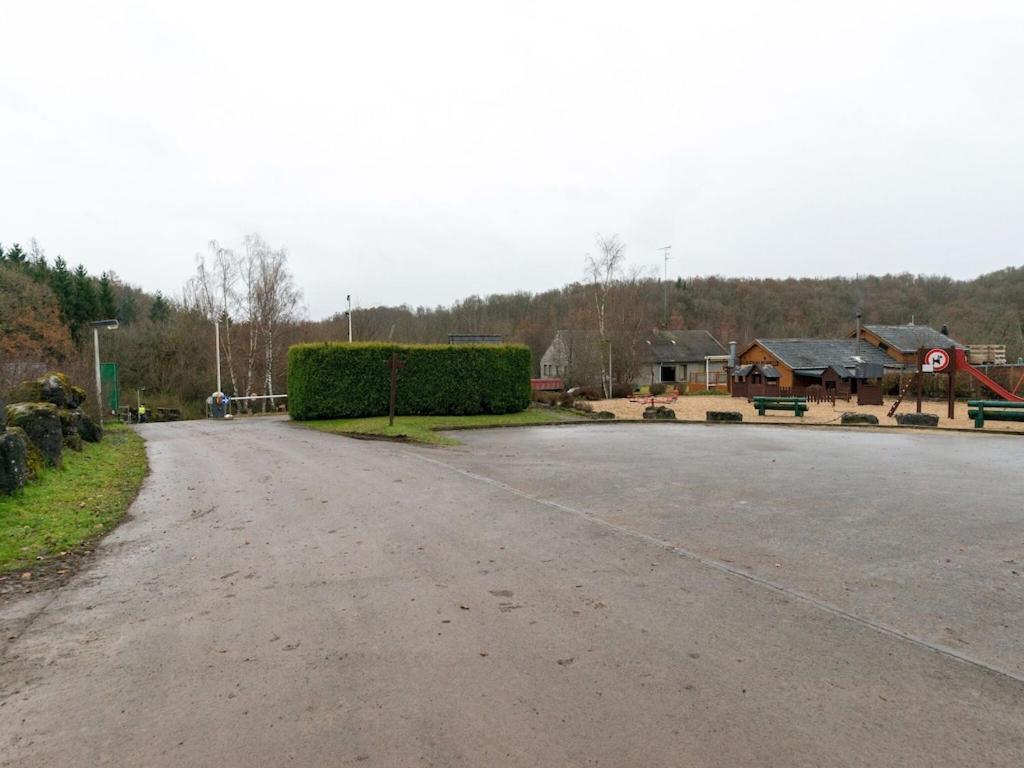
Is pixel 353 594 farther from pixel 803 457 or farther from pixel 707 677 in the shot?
pixel 803 457

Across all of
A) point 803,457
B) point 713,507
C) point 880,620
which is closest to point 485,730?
point 880,620

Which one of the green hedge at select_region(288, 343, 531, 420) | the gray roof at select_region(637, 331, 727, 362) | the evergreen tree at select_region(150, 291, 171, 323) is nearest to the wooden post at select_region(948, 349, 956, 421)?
the green hedge at select_region(288, 343, 531, 420)

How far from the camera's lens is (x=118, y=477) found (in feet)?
36.1

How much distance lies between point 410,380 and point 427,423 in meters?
3.27

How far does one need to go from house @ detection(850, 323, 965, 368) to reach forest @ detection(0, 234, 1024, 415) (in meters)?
5.36

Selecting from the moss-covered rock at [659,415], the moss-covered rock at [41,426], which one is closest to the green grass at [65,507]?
the moss-covered rock at [41,426]

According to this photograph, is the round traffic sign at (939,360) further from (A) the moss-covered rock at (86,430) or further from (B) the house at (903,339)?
(A) the moss-covered rock at (86,430)

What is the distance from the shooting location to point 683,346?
65.6 meters

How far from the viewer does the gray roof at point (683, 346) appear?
6378 centimetres

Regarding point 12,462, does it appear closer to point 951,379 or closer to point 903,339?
point 951,379

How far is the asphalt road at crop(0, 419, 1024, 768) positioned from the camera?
2.93 m

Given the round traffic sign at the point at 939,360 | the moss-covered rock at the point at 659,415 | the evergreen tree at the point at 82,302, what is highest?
the evergreen tree at the point at 82,302

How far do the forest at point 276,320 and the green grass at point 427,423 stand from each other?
27.7ft

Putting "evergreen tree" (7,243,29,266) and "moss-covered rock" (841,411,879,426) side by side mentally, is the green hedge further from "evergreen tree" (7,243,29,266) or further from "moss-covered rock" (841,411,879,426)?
"evergreen tree" (7,243,29,266)
